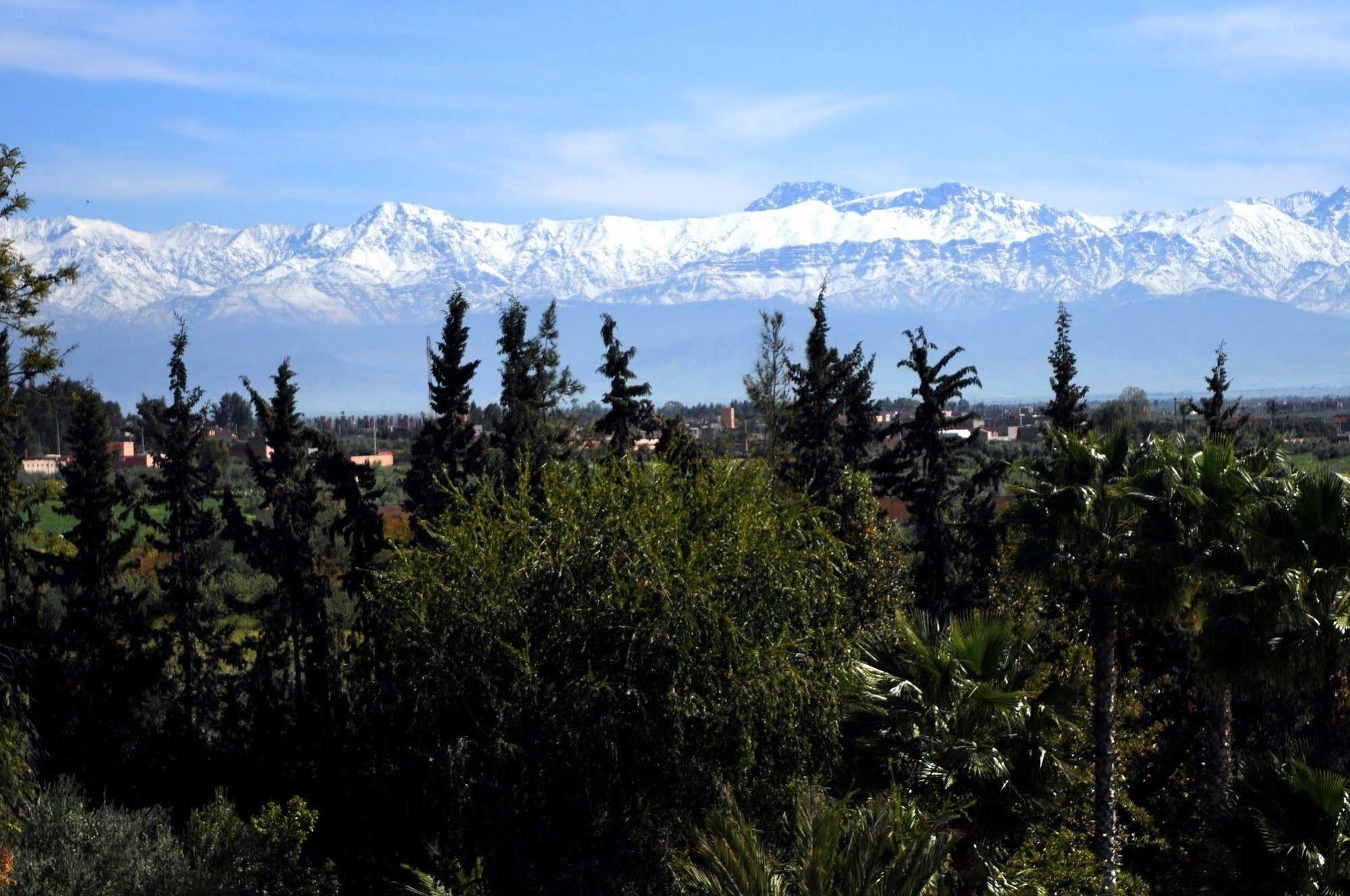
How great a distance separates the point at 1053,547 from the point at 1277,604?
409 cm

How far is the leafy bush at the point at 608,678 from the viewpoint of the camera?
18.6 metres

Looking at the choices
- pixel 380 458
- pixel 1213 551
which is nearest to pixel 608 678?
pixel 1213 551

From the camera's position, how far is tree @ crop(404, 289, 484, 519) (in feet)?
111

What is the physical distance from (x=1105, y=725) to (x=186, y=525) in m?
23.6

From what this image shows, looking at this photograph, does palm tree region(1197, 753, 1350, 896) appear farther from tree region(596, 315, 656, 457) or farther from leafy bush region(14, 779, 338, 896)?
tree region(596, 315, 656, 457)

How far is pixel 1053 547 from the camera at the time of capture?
21.1 metres

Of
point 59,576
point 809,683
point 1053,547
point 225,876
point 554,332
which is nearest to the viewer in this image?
point 225,876

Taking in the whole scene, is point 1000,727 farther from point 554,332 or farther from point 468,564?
point 554,332

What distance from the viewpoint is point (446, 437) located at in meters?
34.7

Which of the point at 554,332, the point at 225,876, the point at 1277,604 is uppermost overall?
the point at 554,332

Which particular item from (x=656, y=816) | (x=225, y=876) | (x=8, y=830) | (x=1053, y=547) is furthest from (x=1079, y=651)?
(x=8, y=830)

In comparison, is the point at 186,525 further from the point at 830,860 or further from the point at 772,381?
the point at 830,860

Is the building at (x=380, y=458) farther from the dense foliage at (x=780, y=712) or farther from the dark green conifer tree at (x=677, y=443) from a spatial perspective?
the dense foliage at (x=780, y=712)

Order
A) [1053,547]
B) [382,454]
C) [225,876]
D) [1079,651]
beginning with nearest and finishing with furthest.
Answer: [225,876]
[1053,547]
[1079,651]
[382,454]
